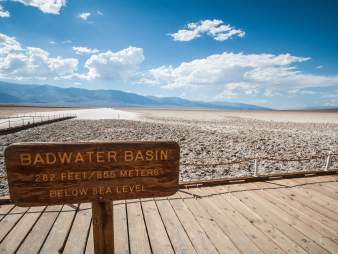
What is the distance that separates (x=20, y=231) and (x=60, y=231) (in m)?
0.66

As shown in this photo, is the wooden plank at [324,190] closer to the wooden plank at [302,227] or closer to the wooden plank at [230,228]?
the wooden plank at [302,227]

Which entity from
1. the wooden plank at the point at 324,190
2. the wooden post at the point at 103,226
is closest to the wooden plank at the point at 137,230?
the wooden post at the point at 103,226

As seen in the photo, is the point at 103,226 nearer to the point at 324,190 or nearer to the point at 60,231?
the point at 60,231

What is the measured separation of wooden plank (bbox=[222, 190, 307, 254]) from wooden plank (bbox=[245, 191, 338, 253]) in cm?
41

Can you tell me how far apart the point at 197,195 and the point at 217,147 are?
43.8 feet

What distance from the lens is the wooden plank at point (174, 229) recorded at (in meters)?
3.64

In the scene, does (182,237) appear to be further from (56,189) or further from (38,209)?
(38,209)

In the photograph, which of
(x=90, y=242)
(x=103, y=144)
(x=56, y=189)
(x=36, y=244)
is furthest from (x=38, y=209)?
(x=103, y=144)

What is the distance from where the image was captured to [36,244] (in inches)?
142

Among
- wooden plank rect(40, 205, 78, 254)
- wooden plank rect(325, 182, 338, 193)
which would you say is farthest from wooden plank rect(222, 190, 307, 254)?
wooden plank rect(40, 205, 78, 254)

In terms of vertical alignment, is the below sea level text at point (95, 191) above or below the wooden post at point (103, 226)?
above

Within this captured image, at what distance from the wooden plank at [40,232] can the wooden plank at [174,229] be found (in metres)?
2.04

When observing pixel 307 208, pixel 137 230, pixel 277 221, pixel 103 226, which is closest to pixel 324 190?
pixel 307 208

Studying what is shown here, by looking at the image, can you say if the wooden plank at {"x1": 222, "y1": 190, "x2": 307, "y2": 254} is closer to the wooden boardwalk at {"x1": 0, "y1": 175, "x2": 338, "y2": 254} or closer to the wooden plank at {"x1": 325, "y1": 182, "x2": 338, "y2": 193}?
the wooden boardwalk at {"x1": 0, "y1": 175, "x2": 338, "y2": 254}
